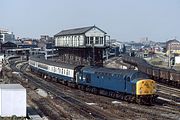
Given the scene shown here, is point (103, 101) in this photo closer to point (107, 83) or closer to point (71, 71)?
point (107, 83)

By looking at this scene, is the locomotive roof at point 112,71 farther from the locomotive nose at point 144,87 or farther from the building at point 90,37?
the building at point 90,37

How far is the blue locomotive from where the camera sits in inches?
1362

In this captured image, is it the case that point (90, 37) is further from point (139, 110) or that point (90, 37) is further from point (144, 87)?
point (139, 110)

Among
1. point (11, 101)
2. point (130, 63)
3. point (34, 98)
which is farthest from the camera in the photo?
point (130, 63)

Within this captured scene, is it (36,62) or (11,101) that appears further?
(36,62)

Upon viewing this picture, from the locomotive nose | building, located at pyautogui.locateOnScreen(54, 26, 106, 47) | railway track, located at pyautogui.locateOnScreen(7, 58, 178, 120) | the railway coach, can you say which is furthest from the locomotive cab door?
building, located at pyautogui.locateOnScreen(54, 26, 106, 47)

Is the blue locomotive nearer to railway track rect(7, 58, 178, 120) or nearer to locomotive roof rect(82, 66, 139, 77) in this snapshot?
locomotive roof rect(82, 66, 139, 77)

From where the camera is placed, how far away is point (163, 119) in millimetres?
26953

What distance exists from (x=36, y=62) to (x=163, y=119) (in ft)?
179

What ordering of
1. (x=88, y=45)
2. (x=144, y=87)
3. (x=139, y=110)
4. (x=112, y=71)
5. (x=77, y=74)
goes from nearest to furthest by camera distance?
(x=139, y=110)
(x=144, y=87)
(x=112, y=71)
(x=77, y=74)
(x=88, y=45)

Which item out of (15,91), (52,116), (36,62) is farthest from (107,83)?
(36,62)

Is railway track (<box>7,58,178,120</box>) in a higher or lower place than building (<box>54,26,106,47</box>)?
lower

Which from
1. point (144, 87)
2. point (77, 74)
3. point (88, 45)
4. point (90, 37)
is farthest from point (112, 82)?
point (90, 37)

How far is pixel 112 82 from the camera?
1529 inches
